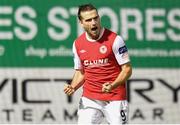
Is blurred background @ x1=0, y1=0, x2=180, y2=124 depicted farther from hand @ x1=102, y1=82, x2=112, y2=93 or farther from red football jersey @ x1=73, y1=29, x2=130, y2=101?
hand @ x1=102, y1=82, x2=112, y2=93

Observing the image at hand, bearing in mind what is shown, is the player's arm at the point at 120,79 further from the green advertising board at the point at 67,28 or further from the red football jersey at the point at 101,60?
the green advertising board at the point at 67,28

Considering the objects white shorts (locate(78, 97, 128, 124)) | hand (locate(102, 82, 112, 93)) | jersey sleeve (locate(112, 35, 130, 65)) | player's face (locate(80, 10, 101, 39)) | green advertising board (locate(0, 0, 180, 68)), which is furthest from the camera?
green advertising board (locate(0, 0, 180, 68))

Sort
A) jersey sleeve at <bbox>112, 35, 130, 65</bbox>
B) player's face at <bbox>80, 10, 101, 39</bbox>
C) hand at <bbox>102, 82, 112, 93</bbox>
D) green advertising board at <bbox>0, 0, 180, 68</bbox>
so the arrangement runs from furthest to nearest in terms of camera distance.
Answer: green advertising board at <bbox>0, 0, 180, 68</bbox>
jersey sleeve at <bbox>112, 35, 130, 65</bbox>
player's face at <bbox>80, 10, 101, 39</bbox>
hand at <bbox>102, 82, 112, 93</bbox>

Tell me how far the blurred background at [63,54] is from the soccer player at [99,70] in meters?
2.33

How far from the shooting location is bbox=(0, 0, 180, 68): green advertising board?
8.32m

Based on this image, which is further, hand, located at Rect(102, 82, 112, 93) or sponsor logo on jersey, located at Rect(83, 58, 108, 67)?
sponsor logo on jersey, located at Rect(83, 58, 108, 67)

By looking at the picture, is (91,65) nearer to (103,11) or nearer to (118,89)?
(118,89)

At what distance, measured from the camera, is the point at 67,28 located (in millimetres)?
8359

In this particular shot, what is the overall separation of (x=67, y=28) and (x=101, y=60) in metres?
2.64

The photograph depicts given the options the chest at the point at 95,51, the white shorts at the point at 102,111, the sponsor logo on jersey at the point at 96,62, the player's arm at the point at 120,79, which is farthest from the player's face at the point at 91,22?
the white shorts at the point at 102,111

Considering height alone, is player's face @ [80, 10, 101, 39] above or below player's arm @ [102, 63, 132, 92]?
above

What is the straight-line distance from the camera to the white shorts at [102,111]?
231 inches

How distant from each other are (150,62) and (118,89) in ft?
8.36

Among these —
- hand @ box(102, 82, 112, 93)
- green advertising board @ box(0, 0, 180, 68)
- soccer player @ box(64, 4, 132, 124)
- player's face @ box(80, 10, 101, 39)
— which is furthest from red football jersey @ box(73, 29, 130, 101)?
green advertising board @ box(0, 0, 180, 68)
